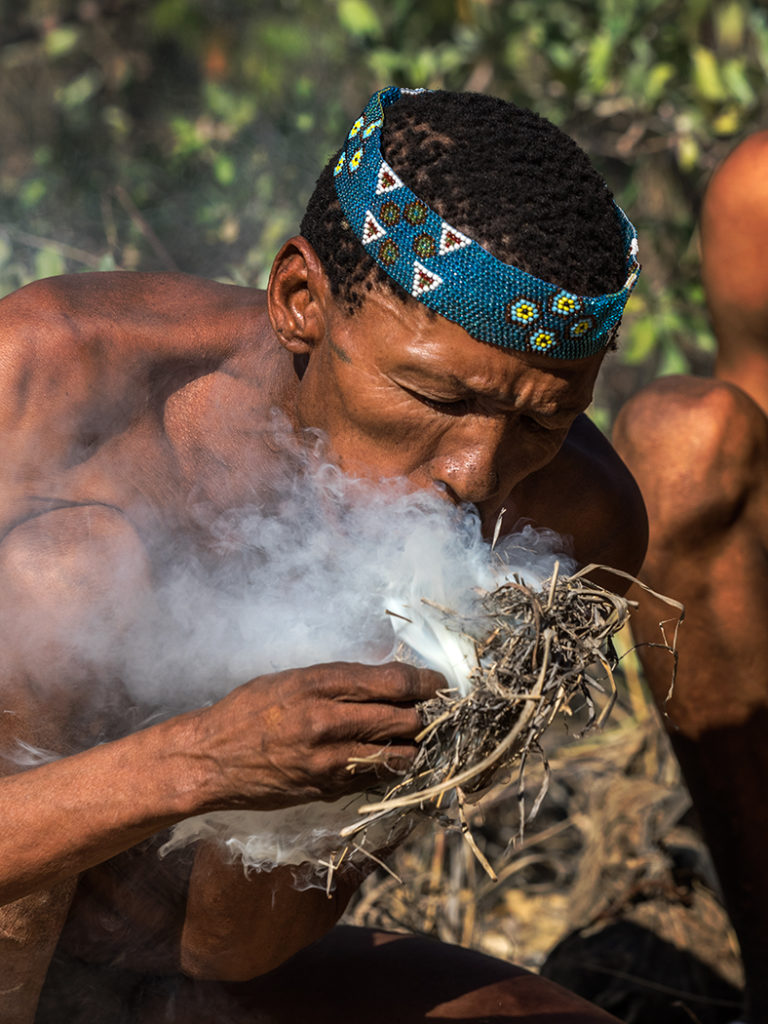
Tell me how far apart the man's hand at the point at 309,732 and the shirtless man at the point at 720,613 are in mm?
1683

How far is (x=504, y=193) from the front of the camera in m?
1.84

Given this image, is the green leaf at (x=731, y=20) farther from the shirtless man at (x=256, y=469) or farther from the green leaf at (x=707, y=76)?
the shirtless man at (x=256, y=469)

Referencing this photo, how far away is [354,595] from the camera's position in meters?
1.93

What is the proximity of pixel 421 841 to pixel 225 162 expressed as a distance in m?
2.76

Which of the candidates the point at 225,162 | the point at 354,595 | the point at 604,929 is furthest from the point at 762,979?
the point at 225,162

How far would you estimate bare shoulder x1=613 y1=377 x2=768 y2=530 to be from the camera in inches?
123

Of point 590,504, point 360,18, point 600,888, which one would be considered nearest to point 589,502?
point 590,504

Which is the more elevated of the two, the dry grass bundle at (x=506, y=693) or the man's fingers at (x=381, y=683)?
the man's fingers at (x=381, y=683)

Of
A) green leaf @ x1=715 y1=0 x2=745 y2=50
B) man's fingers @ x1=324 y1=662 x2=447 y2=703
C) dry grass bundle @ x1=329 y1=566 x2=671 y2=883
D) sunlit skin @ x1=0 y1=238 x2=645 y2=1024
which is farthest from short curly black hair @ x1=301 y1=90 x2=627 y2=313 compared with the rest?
green leaf @ x1=715 y1=0 x2=745 y2=50

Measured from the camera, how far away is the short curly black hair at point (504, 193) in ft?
6.02

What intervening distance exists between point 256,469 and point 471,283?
0.60 meters

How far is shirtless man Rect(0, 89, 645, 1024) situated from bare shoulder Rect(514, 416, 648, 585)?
1cm

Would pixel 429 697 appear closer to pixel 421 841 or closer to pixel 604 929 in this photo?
pixel 604 929

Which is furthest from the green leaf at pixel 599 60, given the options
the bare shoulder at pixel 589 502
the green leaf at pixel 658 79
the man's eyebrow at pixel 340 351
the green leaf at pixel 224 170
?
the man's eyebrow at pixel 340 351
